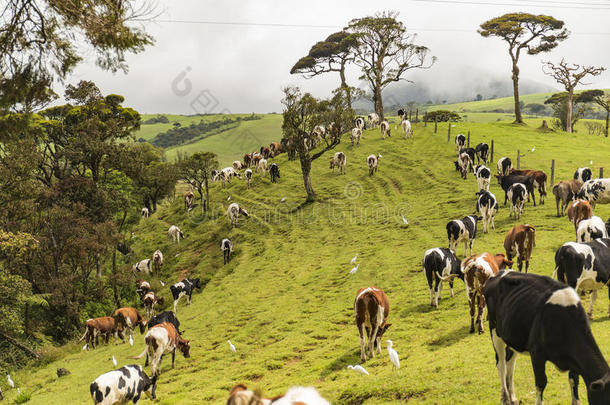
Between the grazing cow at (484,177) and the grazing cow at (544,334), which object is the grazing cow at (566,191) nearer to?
the grazing cow at (484,177)

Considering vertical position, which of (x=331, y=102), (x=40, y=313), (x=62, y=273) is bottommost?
(x=40, y=313)

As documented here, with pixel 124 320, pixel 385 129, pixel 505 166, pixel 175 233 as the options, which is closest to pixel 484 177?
pixel 505 166

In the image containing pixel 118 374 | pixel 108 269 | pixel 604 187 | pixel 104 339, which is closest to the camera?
pixel 118 374

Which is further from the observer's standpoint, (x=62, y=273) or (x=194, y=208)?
(x=194, y=208)

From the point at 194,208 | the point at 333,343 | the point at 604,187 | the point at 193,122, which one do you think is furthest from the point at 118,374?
the point at 193,122

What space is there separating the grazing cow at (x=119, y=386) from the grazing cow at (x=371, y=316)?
6.76 m

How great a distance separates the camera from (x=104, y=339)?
22.6 m

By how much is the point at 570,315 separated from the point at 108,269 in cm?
3882

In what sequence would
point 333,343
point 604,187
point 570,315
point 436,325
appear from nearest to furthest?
point 570,315
point 436,325
point 333,343
point 604,187

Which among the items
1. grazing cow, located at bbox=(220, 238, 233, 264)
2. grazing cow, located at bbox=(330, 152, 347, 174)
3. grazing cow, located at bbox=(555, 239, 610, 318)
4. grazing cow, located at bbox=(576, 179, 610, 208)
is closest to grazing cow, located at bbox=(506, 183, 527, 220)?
grazing cow, located at bbox=(576, 179, 610, 208)

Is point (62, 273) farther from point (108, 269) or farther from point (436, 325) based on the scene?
point (436, 325)

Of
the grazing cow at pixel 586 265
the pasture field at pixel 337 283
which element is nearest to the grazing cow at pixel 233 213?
the pasture field at pixel 337 283

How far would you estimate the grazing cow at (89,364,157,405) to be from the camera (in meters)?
10.7

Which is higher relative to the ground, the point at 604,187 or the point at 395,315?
the point at 604,187
